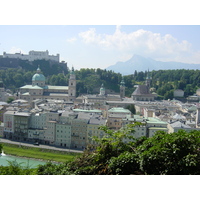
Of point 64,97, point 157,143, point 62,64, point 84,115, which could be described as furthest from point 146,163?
point 62,64

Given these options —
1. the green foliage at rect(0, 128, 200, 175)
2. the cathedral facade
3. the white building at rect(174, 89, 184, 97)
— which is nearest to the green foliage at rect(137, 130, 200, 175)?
the green foliage at rect(0, 128, 200, 175)

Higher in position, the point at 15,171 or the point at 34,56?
the point at 34,56

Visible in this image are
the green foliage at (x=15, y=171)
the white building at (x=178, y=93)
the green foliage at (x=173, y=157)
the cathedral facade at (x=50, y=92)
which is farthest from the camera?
the white building at (x=178, y=93)

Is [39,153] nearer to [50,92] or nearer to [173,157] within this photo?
[173,157]

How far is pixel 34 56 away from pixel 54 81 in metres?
13.4

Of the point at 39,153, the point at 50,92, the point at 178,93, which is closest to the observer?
the point at 39,153

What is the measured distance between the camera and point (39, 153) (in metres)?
15.1

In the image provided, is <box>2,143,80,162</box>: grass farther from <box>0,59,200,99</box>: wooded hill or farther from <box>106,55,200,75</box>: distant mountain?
<box>106,55,200,75</box>: distant mountain

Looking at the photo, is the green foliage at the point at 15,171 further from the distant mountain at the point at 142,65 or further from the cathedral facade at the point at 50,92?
the distant mountain at the point at 142,65

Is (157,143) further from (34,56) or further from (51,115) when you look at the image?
(34,56)

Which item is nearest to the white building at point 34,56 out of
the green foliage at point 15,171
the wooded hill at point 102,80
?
the wooded hill at point 102,80

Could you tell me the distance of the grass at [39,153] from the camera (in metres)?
14.3

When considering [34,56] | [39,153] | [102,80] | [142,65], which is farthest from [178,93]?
[142,65]

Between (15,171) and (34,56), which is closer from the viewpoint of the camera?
(15,171)
